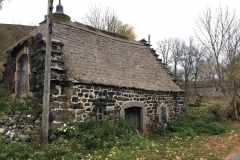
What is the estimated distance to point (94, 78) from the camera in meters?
9.52

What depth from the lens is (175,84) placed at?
14.3 meters

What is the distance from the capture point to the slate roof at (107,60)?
32.1 ft

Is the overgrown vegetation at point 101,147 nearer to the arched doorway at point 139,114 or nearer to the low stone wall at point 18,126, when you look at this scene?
the low stone wall at point 18,126

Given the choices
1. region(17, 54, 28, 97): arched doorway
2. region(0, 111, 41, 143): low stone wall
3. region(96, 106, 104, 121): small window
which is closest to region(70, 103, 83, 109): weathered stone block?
region(96, 106, 104, 121): small window

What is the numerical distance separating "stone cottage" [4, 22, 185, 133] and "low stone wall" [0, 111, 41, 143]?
0.74 metres

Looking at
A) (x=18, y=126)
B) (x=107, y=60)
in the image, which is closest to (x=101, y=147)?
(x=18, y=126)

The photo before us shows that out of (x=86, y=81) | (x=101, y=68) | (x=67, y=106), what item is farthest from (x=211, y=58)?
(x=67, y=106)

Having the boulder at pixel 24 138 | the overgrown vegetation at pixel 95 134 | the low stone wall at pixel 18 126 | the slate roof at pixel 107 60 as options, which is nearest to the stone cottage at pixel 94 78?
the slate roof at pixel 107 60

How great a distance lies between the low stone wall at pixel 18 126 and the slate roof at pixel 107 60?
2212 millimetres

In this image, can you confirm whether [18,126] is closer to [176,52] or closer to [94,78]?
[94,78]

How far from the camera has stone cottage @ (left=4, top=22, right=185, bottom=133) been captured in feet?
28.0

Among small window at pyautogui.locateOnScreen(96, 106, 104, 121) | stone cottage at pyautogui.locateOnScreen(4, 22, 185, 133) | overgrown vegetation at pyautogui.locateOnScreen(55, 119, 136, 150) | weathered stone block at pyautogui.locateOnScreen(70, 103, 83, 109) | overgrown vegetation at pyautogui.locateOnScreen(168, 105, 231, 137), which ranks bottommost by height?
overgrown vegetation at pyautogui.locateOnScreen(168, 105, 231, 137)

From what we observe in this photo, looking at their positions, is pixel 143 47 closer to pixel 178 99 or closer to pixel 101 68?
pixel 178 99

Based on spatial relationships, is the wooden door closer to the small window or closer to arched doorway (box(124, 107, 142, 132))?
the small window
